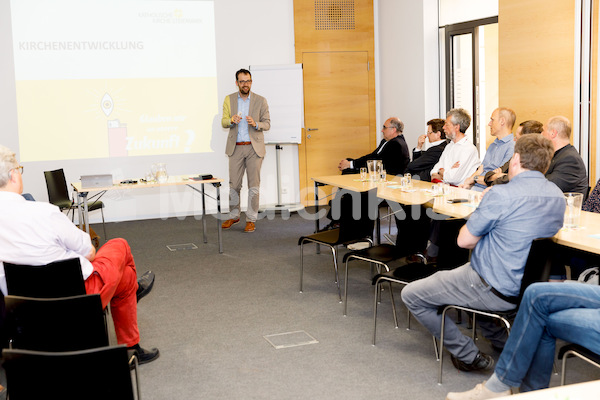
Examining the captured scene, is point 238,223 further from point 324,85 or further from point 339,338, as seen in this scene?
point 339,338

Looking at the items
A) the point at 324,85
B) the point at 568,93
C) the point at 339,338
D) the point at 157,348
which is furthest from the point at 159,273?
the point at 324,85

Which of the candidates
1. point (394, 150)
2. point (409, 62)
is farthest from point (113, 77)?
point (409, 62)

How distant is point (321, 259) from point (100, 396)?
438 centimetres

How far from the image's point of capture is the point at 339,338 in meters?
3.93

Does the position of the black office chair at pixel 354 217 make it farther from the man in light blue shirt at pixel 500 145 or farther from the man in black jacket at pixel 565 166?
the man in black jacket at pixel 565 166

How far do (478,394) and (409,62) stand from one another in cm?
680

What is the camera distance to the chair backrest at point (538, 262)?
2883 mm

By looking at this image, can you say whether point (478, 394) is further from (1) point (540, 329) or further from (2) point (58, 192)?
(2) point (58, 192)

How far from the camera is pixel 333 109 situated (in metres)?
9.58

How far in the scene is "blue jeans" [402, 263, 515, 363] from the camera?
3.05 metres

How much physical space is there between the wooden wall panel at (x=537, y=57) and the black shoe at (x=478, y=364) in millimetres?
3269

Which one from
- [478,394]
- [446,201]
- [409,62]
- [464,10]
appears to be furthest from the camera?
[409,62]

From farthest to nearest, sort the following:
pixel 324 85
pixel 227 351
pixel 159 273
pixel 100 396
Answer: pixel 324 85 → pixel 159 273 → pixel 227 351 → pixel 100 396

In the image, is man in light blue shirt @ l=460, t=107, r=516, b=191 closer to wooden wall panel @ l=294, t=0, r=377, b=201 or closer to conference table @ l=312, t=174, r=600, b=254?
conference table @ l=312, t=174, r=600, b=254
